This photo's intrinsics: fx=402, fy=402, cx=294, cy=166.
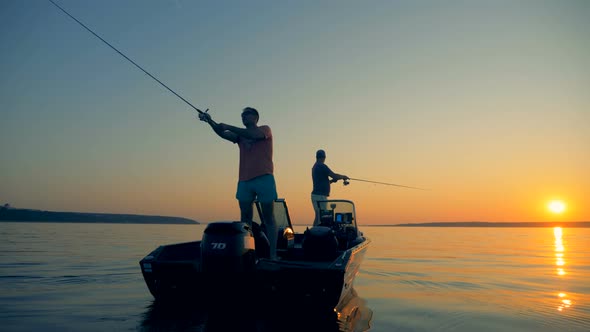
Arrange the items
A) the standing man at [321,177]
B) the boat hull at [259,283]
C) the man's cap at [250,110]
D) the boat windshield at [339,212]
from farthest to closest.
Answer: the standing man at [321,177]
the boat windshield at [339,212]
the man's cap at [250,110]
the boat hull at [259,283]

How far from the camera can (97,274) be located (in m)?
8.77

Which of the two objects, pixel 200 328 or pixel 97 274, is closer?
pixel 200 328

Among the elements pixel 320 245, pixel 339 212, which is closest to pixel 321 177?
pixel 339 212

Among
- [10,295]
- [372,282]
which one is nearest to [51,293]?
[10,295]

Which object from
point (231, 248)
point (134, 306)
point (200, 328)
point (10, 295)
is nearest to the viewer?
point (200, 328)

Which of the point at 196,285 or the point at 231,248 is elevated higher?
the point at 231,248

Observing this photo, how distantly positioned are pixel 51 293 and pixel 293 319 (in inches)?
161

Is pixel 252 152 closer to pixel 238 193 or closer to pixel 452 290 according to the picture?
pixel 238 193

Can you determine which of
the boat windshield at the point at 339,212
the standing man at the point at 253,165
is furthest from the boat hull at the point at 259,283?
the boat windshield at the point at 339,212

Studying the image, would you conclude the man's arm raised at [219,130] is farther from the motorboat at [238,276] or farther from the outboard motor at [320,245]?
the outboard motor at [320,245]

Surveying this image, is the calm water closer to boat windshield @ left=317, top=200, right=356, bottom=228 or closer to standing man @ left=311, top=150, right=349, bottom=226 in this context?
boat windshield @ left=317, top=200, right=356, bottom=228

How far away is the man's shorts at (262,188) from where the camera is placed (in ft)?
18.6

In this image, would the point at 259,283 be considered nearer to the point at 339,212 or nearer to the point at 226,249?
the point at 226,249

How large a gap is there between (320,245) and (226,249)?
76.8 inches
